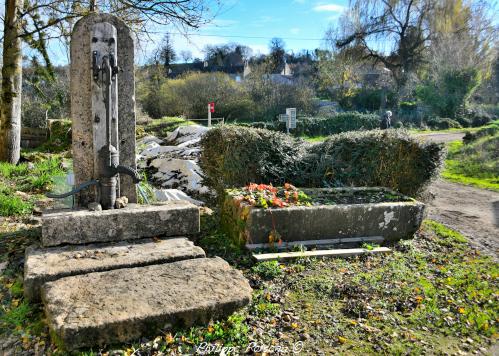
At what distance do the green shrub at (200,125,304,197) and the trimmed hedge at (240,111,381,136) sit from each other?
15.7 m

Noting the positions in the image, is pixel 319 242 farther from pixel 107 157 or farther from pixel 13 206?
pixel 13 206

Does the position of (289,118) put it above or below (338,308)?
above

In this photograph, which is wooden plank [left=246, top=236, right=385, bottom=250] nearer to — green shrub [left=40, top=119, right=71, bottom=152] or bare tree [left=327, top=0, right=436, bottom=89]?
green shrub [left=40, top=119, right=71, bottom=152]

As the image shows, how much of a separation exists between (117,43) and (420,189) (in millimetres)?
5323

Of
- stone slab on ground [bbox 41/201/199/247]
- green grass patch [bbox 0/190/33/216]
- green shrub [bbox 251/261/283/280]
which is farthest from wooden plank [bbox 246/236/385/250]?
green grass patch [bbox 0/190/33/216]

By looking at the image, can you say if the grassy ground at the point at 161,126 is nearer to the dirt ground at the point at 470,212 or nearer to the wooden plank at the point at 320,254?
the dirt ground at the point at 470,212

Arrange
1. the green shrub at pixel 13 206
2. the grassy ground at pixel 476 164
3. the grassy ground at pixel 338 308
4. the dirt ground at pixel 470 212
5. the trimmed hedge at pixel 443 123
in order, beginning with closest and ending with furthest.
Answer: the grassy ground at pixel 338 308, the green shrub at pixel 13 206, the dirt ground at pixel 470 212, the grassy ground at pixel 476 164, the trimmed hedge at pixel 443 123

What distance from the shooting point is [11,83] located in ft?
30.4

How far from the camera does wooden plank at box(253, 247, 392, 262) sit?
445 centimetres

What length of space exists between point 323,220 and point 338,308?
1592mm

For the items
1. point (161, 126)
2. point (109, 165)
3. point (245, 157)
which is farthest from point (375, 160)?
point (161, 126)

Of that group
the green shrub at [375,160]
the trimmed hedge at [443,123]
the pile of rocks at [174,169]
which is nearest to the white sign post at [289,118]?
the pile of rocks at [174,169]

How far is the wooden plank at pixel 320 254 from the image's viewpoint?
4.45 m

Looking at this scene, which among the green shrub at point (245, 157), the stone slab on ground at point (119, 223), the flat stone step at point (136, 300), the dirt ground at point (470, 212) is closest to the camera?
the flat stone step at point (136, 300)
